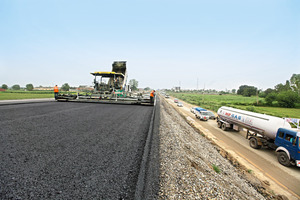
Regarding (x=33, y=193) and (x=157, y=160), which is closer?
(x=33, y=193)

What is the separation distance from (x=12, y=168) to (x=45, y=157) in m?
0.50

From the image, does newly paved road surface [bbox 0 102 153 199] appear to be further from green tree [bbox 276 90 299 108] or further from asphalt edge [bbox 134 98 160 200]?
green tree [bbox 276 90 299 108]

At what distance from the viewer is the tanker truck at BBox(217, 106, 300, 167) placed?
288 inches

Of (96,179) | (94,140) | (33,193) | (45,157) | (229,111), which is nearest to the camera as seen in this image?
(33,193)

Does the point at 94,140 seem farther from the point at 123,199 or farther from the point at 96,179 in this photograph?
the point at 123,199

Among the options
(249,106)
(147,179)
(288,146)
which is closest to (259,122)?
(288,146)

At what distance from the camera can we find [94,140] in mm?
3820

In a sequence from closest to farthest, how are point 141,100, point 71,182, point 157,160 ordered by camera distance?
point 71,182
point 157,160
point 141,100

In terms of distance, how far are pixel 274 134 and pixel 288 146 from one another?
1.40 meters

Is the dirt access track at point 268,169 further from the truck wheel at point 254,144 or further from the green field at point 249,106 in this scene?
the green field at point 249,106

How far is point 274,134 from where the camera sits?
882cm

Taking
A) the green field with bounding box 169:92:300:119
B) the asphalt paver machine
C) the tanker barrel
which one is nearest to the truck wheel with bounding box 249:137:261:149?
the tanker barrel

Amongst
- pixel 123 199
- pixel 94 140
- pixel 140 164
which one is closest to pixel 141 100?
pixel 94 140

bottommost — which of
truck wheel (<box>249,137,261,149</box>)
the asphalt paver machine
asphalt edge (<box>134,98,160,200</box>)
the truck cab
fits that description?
truck wheel (<box>249,137,261,149</box>)
